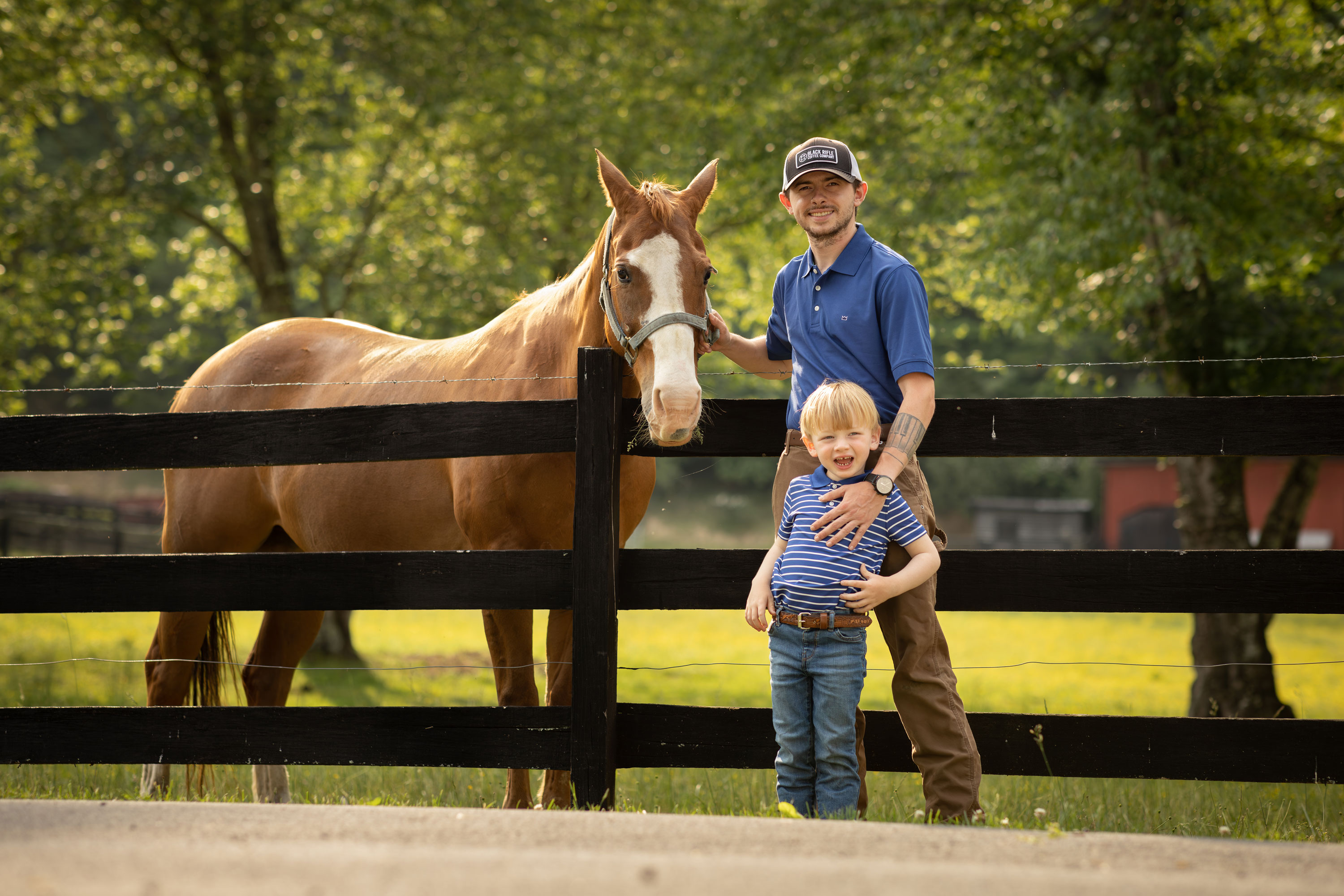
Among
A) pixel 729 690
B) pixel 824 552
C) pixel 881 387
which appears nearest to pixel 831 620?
pixel 824 552

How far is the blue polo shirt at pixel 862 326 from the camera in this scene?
3.11m

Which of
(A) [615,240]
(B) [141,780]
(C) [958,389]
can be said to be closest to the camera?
(A) [615,240]

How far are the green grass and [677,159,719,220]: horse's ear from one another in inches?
74.3

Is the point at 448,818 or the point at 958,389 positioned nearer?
the point at 448,818

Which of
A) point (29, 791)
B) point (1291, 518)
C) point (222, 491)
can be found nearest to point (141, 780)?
point (29, 791)

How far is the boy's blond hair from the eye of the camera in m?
3.01

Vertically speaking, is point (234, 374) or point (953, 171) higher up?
point (953, 171)

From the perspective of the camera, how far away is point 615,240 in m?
3.77

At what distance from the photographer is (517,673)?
13.0 ft

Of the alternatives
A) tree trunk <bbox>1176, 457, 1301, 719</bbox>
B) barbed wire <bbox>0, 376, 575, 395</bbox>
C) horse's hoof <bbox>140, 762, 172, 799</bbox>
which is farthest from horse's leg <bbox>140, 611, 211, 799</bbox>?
tree trunk <bbox>1176, 457, 1301, 719</bbox>

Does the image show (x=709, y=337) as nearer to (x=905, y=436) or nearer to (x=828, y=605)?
(x=905, y=436)

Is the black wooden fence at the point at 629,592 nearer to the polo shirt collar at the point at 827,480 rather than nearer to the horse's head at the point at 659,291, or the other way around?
the horse's head at the point at 659,291

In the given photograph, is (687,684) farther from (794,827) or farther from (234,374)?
(794,827)

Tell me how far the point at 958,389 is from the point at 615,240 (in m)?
25.9
